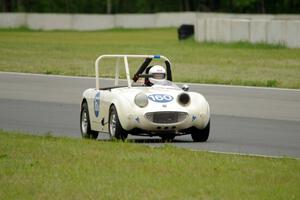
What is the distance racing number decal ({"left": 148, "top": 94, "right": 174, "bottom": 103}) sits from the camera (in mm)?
13992

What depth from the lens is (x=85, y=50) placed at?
41.7m

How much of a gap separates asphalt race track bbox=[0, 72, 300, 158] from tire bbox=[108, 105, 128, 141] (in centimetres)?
43

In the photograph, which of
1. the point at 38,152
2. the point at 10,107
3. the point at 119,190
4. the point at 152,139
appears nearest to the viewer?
the point at 119,190

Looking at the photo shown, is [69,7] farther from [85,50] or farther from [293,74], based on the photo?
[293,74]

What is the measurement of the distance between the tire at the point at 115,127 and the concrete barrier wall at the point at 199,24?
916 inches

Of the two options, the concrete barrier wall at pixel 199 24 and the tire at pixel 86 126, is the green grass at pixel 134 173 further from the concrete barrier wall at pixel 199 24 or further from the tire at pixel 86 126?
the concrete barrier wall at pixel 199 24

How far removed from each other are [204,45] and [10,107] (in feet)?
79.0

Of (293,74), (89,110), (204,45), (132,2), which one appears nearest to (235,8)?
(132,2)

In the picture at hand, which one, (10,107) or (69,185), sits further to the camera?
(10,107)

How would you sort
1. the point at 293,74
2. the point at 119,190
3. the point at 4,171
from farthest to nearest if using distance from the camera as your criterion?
the point at 293,74 → the point at 4,171 → the point at 119,190

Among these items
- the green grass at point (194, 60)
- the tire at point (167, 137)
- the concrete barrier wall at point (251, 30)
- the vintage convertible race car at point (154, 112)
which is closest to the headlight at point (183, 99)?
the vintage convertible race car at point (154, 112)

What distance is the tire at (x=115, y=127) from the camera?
14094mm

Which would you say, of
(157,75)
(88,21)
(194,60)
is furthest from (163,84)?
(88,21)

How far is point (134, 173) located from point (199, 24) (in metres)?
34.2
